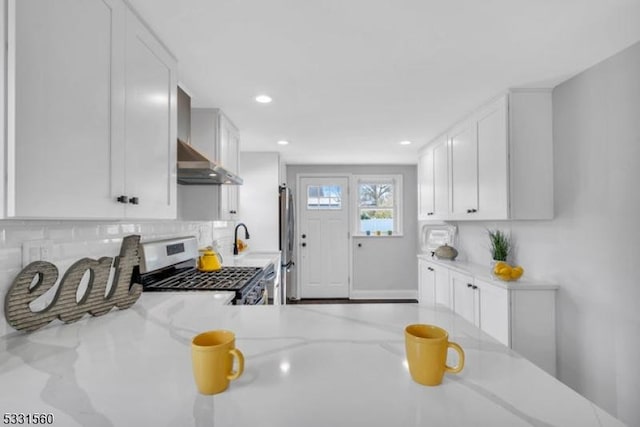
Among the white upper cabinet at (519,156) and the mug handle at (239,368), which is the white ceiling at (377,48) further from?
the mug handle at (239,368)

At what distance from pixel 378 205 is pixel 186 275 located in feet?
11.8

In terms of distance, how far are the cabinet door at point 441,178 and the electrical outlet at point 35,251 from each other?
314 centimetres

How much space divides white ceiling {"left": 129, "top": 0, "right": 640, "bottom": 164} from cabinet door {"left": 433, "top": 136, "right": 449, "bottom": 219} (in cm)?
66

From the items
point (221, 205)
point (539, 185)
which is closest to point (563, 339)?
point (539, 185)

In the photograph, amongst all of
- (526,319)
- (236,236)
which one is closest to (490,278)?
(526,319)

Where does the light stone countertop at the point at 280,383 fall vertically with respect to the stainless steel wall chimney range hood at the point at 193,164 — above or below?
below

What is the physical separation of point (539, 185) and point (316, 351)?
214cm

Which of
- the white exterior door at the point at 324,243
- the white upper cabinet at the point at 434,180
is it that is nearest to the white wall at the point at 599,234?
the white upper cabinet at the point at 434,180

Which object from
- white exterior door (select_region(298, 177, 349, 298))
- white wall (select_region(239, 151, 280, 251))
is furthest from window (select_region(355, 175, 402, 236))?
white wall (select_region(239, 151, 280, 251))

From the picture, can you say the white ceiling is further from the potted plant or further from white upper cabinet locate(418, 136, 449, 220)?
the potted plant

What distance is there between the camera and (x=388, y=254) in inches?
198

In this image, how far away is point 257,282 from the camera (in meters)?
2.26

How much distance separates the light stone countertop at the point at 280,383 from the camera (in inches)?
23.2

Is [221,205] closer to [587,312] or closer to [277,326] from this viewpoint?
[277,326]
